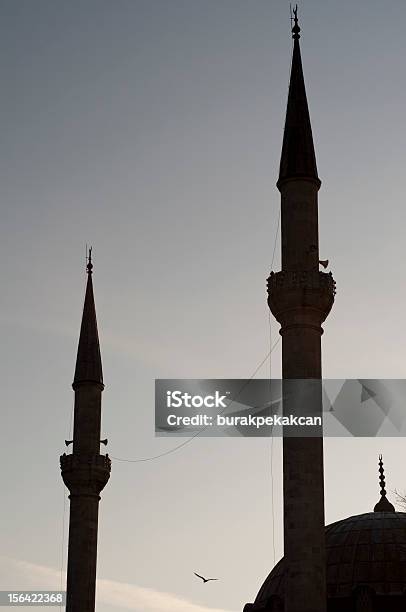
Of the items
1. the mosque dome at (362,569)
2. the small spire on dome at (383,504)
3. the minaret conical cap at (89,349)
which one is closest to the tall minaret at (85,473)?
the minaret conical cap at (89,349)

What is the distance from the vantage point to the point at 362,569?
106 feet

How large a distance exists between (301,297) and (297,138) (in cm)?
428

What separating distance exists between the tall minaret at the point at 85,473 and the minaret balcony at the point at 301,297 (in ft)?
37.6

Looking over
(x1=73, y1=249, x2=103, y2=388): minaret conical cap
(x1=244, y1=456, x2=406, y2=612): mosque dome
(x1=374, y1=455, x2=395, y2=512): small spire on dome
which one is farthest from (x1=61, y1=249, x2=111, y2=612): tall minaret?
(x1=374, y1=455, x2=395, y2=512): small spire on dome

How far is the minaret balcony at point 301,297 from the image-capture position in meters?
25.7

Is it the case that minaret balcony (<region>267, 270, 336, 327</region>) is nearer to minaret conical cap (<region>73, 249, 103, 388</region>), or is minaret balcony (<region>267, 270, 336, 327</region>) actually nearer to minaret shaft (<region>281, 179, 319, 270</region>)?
minaret shaft (<region>281, 179, 319, 270</region>)

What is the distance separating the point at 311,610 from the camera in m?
23.0

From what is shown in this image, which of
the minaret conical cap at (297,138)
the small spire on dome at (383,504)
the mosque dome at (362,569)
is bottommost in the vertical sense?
the mosque dome at (362,569)

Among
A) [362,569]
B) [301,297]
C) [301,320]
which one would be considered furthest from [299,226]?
[362,569]

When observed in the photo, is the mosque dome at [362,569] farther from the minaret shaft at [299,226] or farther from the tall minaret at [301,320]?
the minaret shaft at [299,226]

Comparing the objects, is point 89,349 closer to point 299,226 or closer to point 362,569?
point 362,569

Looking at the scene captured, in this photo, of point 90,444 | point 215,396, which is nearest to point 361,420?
point 215,396

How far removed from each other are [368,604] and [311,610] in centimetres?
799

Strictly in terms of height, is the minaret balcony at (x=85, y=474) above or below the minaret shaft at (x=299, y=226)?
below
